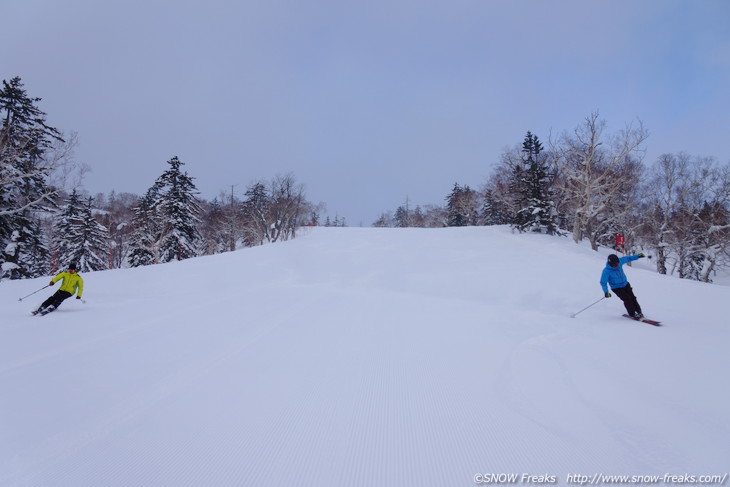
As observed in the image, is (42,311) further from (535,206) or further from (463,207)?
(463,207)

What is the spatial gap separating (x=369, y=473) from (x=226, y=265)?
47.8 feet

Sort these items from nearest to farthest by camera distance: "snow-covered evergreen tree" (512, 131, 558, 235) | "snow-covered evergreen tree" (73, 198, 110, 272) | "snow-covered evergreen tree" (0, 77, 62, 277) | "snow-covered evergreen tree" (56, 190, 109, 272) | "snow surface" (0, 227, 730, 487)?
"snow surface" (0, 227, 730, 487)
"snow-covered evergreen tree" (0, 77, 62, 277)
"snow-covered evergreen tree" (512, 131, 558, 235)
"snow-covered evergreen tree" (73, 198, 110, 272)
"snow-covered evergreen tree" (56, 190, 109, 272)

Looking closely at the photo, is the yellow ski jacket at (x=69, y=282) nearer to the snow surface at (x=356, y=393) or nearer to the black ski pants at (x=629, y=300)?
the snow surface at (x=356, y=393)

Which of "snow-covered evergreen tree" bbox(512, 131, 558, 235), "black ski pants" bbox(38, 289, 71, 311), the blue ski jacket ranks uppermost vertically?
"snow-covered evergreen tree" bbox(512, 131, 558, 235)

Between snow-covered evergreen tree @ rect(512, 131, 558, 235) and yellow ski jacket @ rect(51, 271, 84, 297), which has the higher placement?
snow-covered evergreen tree @ rect(512, 131, 558, 235)

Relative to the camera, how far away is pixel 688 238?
84.0ft

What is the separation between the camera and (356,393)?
3.37m

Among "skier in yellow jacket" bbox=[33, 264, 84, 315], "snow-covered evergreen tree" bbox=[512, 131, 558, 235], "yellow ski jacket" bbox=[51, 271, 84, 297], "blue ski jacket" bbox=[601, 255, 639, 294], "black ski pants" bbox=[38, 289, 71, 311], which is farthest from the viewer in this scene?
"snow-covered evergreen tree" bbox=[512, 131, 558, 235]

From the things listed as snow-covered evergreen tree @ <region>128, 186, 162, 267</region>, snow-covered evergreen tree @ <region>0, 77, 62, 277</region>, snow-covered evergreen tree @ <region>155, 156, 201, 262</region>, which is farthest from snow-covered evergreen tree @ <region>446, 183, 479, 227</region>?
snow-covered evergreen tree @ <region>0, 77, 62, 277</region>

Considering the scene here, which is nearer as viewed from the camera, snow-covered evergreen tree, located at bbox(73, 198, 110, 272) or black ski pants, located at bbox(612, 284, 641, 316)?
black ski pants, located at bbox(612, 284, 641, 316)

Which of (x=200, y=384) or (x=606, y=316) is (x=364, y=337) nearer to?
(x=200, y=384)

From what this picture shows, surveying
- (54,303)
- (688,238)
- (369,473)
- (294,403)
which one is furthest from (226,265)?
(688,238)

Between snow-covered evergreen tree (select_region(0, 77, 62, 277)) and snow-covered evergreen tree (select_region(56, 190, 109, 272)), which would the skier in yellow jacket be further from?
snow-covered evergreen tree (select_region(56, 190, 109, 272))

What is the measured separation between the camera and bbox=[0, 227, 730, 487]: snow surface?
2309 mm
